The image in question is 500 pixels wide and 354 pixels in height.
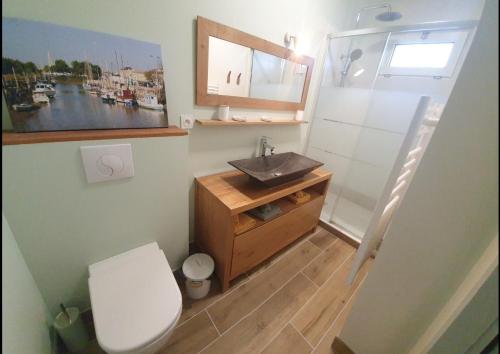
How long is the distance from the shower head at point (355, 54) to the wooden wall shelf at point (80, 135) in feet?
6.59

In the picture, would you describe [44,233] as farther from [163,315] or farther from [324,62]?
[324,62]

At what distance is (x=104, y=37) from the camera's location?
35.4 inches

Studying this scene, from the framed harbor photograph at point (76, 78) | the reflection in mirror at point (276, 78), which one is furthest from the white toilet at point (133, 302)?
the reflection in mirror at point (276, 78)

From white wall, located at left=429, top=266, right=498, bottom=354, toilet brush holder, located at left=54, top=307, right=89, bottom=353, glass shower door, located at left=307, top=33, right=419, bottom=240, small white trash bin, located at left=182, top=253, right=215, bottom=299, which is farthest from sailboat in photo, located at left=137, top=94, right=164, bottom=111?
glass shower door, located at left=307, top=33, right=419, bottom=240

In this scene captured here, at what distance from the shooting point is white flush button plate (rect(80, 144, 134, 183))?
2.88 ft

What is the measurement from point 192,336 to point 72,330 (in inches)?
24.0

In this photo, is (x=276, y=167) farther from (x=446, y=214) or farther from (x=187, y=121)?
(x=446, y=214)

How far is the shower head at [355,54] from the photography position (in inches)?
78.7

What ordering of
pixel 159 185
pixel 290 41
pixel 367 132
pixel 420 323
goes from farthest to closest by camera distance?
pixel 367 132
pixel 290 41
pixel 159 185
pixel 420 323

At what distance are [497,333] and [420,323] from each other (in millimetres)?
238

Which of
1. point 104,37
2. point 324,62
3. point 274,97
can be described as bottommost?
point 274,97

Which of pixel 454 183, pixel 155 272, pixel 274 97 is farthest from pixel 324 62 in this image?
pixel 155 272

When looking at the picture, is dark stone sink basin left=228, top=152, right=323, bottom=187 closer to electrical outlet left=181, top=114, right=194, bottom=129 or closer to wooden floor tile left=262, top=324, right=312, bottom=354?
electrical outlet left=181, top=114, right=194, bottom=129

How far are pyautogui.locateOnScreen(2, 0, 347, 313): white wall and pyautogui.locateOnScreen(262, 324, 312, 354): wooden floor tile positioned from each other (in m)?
0.84
